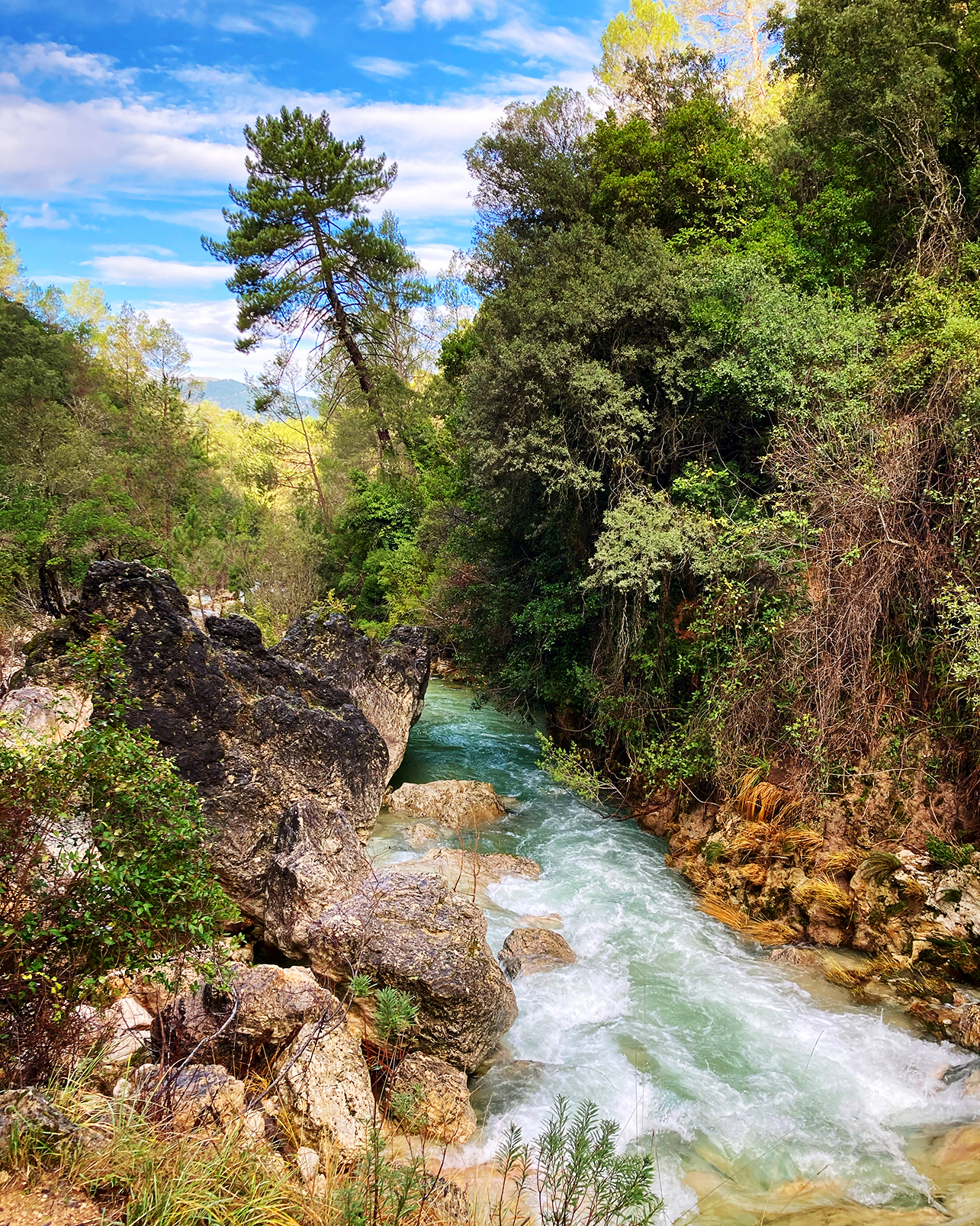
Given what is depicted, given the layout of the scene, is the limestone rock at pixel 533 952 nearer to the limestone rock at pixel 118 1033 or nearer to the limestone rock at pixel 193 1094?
the limestone rock at pixel 193 1094

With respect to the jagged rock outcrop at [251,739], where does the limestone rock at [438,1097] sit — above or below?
below

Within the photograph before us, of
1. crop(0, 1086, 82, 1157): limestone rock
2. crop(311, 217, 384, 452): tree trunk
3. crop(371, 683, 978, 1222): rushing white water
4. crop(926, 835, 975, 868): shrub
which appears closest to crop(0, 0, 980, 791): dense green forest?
crop(926, 835, 975, 868): shrub

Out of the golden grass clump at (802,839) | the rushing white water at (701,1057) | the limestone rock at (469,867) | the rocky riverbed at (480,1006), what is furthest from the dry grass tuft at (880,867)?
the limestone rock at (469,867)

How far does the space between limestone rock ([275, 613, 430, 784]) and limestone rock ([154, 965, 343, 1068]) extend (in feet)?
21.6

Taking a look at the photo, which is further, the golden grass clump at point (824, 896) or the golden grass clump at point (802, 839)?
the golden grass clump at point (802, 839)

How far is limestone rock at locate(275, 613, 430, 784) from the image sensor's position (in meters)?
12.8

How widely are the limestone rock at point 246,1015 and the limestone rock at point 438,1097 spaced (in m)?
0.71

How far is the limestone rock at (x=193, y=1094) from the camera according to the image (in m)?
4.01

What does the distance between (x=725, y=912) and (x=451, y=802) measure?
4.45 m

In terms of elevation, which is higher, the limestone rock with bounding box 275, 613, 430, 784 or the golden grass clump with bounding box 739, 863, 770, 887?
the limestone rock with bounding box 275, 613, 430, 784

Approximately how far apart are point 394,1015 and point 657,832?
312 inches

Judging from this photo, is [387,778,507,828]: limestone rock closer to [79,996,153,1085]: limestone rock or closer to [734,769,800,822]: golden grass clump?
[734,769,800,822]: golden grass clump

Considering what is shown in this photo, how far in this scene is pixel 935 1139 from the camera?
539cm

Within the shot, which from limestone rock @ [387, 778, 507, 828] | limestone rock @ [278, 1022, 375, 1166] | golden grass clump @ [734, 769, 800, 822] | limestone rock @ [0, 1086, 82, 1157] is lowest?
limestone rock @ [387, 778, 507, 828]
